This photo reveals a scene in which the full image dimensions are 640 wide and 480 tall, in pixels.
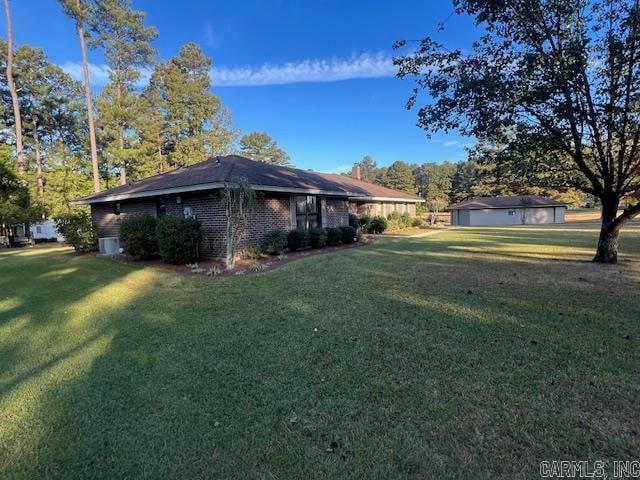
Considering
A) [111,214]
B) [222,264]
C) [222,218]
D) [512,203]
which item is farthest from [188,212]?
[512,203]

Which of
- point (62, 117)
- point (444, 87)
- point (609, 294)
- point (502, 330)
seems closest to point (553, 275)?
point (609, 294)

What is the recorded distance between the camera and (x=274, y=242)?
12.1m

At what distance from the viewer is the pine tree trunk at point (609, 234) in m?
9.00

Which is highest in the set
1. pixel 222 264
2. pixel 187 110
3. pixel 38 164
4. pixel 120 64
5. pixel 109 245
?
pixel 120 64

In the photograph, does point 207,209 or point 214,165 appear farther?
point 214,165

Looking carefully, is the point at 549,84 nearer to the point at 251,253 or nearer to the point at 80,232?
the point at 251,253

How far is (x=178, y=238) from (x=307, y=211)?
6.03 meters

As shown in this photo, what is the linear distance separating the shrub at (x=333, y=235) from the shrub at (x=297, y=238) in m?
1.67

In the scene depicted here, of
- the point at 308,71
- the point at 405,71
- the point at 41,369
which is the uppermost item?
the point at 308,71

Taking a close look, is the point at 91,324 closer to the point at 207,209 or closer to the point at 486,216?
the point at 207,209

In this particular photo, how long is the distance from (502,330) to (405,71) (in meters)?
6.71

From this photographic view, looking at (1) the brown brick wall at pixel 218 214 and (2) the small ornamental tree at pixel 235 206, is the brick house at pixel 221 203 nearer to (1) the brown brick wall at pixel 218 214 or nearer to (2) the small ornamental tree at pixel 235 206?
(1) the brown brick wall at pixel 218 214

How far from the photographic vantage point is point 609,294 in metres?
5.92

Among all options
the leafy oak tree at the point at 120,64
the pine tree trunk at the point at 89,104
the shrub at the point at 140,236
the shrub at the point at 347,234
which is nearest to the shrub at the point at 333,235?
the shrub at the point at 347,234
